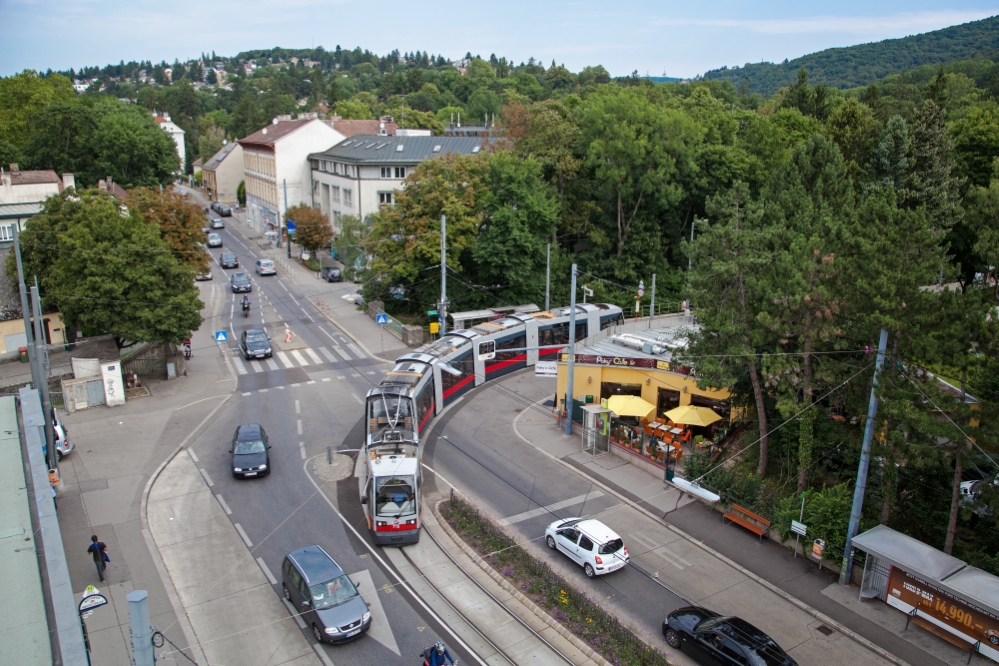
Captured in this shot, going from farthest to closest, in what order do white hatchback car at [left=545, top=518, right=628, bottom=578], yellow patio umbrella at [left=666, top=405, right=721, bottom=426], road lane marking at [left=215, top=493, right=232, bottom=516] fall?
yellow patio umbrella at [left=666, top=405, right=721, bottom=426]
road lane marking at [left=215, top=493, right=232, bottom=516]
white hatchback car at [left=545, top=518, right=628, bottom=578]

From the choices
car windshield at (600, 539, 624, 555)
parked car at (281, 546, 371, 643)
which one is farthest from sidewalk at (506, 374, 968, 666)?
parked car at (281, 546, 371, 643)

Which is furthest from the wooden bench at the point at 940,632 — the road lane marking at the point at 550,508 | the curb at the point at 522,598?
the road lane marking at the point at 550,508

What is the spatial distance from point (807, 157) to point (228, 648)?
125ft

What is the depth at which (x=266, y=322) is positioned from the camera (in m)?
50.8

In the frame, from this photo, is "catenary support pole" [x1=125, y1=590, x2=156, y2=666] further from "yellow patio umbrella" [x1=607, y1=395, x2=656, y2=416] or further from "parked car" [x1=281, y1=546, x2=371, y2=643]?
"yellow patio umbrella" [x1=607, y1=395, x2=656, y2=416]

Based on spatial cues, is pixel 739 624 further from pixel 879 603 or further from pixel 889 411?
pixel 889 411

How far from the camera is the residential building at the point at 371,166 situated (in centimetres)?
6469

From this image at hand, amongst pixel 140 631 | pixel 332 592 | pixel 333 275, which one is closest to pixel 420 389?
pixel 332 592

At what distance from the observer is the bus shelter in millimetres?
17703

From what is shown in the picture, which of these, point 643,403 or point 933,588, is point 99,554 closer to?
point 643,403

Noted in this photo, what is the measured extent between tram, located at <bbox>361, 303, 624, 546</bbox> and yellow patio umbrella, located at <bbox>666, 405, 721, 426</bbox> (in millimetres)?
6304

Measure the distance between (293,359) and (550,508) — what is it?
23.1 metres

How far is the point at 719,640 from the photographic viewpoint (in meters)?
17.2

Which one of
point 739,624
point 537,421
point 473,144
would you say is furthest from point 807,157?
point 473,144
